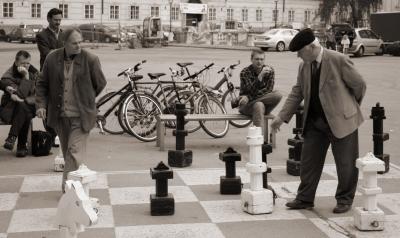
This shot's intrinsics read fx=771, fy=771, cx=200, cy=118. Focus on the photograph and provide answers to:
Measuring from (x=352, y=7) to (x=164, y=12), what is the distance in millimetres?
26310

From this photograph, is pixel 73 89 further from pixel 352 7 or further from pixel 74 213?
pixel 352 7

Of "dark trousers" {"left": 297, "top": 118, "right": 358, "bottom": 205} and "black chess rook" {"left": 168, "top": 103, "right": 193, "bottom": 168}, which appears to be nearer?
"dark trousers" {"left": 297, "top": 118, "right": 358, "bottom": 205}

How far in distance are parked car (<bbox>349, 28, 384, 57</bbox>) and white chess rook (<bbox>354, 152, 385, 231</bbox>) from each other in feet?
116

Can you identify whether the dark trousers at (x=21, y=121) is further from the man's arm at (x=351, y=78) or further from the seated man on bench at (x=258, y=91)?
the man's arm at (x=351, y=78)

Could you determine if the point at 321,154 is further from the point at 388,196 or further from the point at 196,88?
the point at 196,88

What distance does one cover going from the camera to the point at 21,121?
10633 millimetres

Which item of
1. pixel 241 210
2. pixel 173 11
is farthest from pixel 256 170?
pixel 173 11

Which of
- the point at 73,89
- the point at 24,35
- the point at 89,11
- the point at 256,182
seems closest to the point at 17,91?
the point at 73,89

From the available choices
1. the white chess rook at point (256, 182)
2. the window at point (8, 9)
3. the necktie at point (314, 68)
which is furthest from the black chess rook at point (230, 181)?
the window at point (8, 9)

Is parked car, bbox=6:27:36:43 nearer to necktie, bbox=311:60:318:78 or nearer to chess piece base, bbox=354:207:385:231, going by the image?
necktie, bbox=311:60:318:78

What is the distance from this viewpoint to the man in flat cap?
7207 mm

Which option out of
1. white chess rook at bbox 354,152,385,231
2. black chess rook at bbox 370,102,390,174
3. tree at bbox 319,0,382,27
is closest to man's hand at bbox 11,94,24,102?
black chess rook at bbox 370,102,390,174

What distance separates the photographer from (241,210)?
24.6ft

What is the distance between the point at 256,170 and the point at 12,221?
231 centimetres
